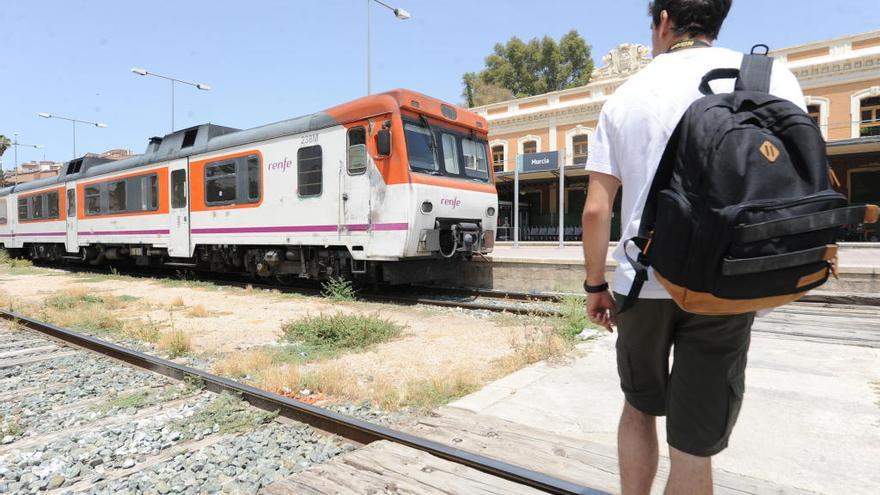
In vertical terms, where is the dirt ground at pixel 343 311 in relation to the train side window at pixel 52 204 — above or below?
below

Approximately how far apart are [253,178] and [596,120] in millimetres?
21770

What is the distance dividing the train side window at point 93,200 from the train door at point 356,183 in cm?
1068

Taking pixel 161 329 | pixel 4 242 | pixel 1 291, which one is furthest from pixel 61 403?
pixel 4 242

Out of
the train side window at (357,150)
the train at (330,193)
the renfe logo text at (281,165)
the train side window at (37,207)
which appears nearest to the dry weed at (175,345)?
the train at (330,193)

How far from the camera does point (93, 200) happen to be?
1595 centimetres

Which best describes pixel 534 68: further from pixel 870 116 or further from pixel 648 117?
pixel 648 117

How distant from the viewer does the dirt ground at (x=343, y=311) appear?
17.1 ft

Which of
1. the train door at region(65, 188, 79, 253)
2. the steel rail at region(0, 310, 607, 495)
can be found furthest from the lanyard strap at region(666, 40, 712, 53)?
the train door at region(65, 188, 79, 253)

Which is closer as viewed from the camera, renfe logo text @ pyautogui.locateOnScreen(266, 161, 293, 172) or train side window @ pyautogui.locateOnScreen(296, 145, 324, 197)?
train side window @ pyautogui.locateOnScreen(296, 145, 324, 197)

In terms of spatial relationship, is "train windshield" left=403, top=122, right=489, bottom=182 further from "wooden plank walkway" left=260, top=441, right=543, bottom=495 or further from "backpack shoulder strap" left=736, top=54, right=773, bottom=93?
"backpack shoulder strap" left=736, top=54, right=773, bottom=93

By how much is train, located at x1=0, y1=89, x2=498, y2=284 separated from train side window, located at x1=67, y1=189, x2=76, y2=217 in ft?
14.3

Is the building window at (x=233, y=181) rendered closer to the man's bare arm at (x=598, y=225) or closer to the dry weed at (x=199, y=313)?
the dry weed at (x=199, y=313)

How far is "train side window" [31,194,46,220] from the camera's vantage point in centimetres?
1908

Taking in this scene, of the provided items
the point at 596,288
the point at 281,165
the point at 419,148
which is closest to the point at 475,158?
the point at 419,148
